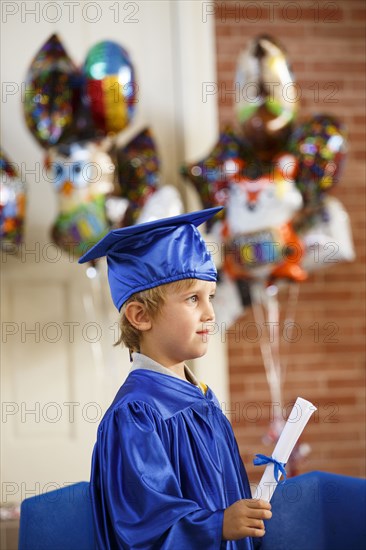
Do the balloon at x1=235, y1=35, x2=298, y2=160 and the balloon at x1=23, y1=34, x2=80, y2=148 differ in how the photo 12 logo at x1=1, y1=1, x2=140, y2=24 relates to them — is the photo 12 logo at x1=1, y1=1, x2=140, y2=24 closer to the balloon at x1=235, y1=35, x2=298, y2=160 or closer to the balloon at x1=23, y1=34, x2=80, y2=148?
the balloon at x1=23, y1=34, x2=80, y2=148

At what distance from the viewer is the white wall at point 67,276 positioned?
3.14 metres

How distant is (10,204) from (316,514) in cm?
146

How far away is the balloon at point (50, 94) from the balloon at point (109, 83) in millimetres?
64

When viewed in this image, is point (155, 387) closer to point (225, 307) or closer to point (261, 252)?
point (261, 252)

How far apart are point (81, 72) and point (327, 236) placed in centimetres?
102

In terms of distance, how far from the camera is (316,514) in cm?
170

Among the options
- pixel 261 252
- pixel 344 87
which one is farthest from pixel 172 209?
pixel 344 87

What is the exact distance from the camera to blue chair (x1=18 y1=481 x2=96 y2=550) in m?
1.58

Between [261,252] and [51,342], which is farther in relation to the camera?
[51,342]

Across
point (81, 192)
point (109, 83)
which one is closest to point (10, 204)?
point (81, 192)

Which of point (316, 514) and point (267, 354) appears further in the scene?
point (267, 354)

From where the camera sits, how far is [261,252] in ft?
9.27

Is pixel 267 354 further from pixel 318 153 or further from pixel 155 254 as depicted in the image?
pixel 155 254

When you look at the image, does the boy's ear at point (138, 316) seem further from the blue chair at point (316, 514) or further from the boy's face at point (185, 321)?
the blue chair at point (316, 514)
